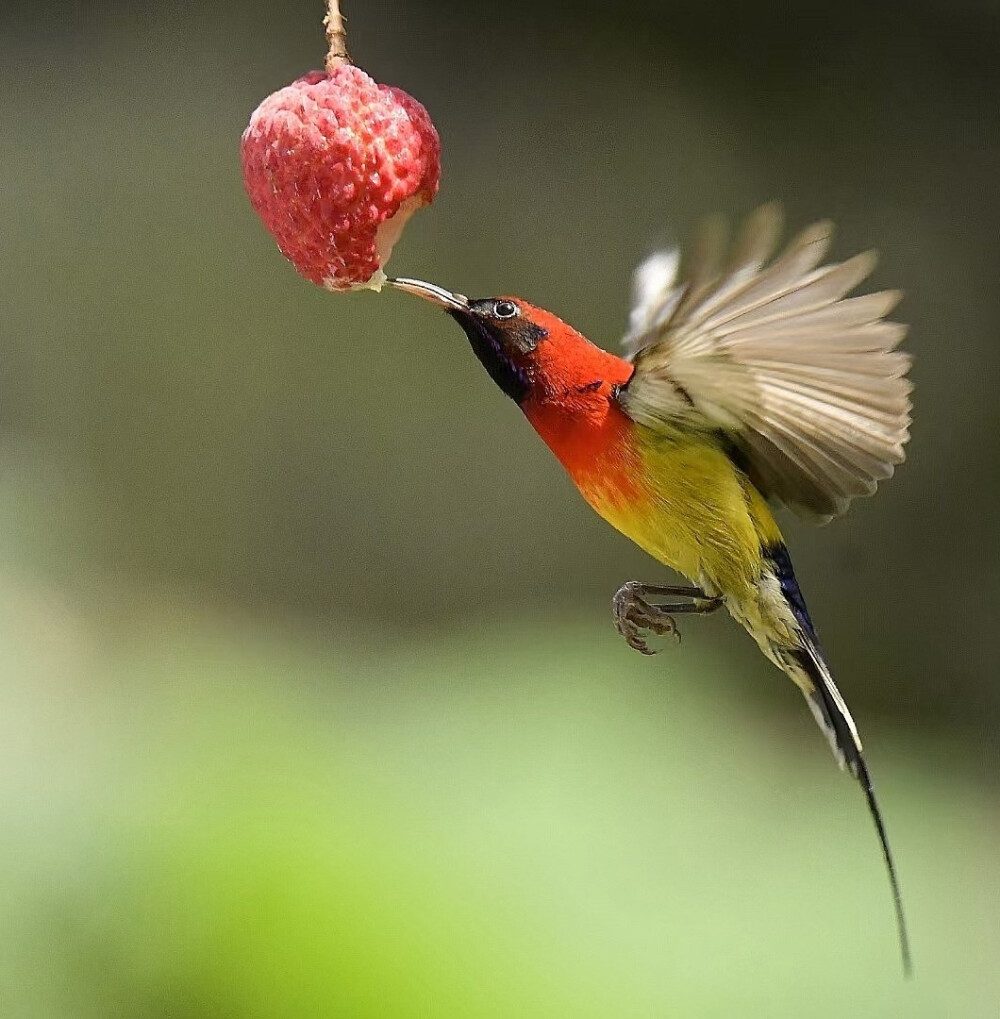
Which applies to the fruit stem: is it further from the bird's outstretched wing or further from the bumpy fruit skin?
the bird's outstretched wing

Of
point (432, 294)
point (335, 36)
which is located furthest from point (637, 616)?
point (335, 36)

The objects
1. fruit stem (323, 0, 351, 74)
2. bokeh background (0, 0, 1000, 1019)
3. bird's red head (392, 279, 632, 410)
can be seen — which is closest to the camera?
fruit stem (323, 0, 351, 74)

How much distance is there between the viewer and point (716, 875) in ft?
5.73

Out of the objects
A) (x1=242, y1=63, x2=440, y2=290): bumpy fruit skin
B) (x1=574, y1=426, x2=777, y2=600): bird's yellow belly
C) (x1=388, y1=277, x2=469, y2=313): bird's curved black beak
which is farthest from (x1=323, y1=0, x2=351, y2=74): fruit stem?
(x1=574, y1=426, x2=777, y2=600): bird's yellow belly

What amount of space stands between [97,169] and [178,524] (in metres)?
0.62

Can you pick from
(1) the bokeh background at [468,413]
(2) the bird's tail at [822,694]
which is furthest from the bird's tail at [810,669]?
(1) the bokeh background at [468,413]

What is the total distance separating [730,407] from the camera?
2.49 feet

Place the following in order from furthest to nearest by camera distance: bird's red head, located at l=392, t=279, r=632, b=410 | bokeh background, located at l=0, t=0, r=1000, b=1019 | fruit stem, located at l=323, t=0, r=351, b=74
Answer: bokeh background, located at l=0, t=0, r=1000, b=1019, bird's red head, located at l=392, t=279, r=632, b=410, fruit stem, located at l=323, t=0, r=351, b=74

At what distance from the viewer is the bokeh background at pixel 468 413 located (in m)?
1.95

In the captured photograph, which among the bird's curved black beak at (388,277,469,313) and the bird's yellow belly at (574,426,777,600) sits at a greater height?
the bird's curved black beak at (388,277,469,313)

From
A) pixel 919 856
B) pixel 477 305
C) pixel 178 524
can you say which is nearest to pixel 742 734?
pixel 919 856

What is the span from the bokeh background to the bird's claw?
3.43ft

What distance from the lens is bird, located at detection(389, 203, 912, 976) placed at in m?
0.66

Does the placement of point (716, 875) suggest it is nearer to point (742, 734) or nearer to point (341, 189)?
point (742, 734)
